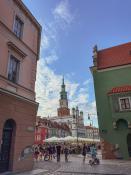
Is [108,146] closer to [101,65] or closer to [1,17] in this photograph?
[101,65]

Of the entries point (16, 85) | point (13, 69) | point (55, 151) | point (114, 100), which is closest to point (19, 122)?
point (16, 85)

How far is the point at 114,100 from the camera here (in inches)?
973

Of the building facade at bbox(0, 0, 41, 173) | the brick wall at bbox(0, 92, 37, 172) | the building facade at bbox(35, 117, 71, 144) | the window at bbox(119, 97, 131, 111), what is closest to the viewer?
the brick wall at bbox(0, 92, 37, 172)

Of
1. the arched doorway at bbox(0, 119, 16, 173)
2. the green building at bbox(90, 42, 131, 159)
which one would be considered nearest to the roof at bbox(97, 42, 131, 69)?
the green building at bbox(90, 42, 131, 159)

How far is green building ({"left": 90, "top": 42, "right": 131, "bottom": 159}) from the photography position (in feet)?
77.6

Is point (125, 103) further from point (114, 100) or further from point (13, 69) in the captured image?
point (13, 69)

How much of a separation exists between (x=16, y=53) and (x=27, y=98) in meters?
3.61

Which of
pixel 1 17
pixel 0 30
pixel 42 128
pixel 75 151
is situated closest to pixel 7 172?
pixel 0 30

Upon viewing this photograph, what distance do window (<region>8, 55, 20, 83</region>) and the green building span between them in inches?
554

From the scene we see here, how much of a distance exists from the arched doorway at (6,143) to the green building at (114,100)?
1439cm

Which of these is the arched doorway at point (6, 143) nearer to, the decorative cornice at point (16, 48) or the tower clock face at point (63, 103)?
the decorative cornice at point (16, 48)

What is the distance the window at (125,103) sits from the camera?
24.0 meters

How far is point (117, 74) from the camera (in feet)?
89.0

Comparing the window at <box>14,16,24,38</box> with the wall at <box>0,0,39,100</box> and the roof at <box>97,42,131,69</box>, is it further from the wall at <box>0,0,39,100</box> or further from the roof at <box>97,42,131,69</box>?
the roof at <box>97,42,131,69</box>
